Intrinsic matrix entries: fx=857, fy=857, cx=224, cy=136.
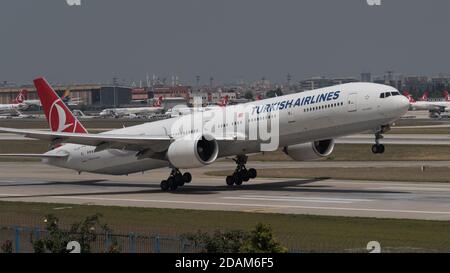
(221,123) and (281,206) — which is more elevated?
(221,123)

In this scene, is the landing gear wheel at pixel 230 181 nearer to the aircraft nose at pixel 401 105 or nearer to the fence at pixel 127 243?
the aircraft nose at pixel 401 105

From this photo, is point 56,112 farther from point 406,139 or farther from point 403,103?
point 406,139

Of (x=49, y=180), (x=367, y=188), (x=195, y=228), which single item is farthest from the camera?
(x=49, y=180)

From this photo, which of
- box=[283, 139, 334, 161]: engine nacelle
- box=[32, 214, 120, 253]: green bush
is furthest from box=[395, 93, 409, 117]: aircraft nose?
box=[32, 214, 120, 253]: green bush

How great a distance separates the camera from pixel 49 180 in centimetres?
7238

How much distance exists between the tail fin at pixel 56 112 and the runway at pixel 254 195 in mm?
4615

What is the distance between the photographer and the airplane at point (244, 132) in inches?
2137

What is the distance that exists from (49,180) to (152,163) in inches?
582

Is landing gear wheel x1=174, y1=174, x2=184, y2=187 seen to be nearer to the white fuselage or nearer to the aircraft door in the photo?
the white fuselage

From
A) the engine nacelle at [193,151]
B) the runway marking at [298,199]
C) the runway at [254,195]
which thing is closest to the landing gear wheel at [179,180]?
the runway at [254,195]

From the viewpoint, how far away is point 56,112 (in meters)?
66.4
